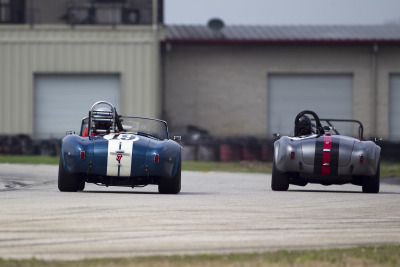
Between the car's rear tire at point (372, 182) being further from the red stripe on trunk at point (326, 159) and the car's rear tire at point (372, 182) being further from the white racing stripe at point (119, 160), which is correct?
the white racing stripe at point (119, 160)

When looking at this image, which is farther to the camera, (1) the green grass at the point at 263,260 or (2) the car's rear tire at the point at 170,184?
(2) the car's rear tire at the point at 170,184

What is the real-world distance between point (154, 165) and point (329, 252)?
5927 mm

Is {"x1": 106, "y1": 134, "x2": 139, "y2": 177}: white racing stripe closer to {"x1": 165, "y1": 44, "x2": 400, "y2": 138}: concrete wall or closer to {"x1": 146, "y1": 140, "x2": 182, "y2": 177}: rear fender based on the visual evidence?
{"x1": 146, "y1": 140, "x2": 182, "y2": 177}: rear fender

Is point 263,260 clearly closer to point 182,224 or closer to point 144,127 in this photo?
point 182,224

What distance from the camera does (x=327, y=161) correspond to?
14258 mm

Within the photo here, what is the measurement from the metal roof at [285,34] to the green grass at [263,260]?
99.7 feet

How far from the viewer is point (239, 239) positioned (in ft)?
25.7

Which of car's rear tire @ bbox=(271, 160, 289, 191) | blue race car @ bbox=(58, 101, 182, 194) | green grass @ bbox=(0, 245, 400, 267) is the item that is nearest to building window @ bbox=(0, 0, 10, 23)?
car's rear tire @ bbox=(271, 160, 289, 191)

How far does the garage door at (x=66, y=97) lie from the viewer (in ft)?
120

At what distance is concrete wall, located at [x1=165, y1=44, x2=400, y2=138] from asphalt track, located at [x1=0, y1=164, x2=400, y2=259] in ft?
83.2

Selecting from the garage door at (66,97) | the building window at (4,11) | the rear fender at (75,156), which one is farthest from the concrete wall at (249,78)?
the rear fender at (75,156)

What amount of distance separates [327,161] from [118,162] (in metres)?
3.18

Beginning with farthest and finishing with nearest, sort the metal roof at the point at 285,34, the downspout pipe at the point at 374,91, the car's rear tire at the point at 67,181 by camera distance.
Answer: the downspout pipe at the point at 374,91
the metal roof at the point at 285,34
the car's rear tire at the point at 67,181

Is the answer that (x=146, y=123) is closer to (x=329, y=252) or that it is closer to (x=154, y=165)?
(x=154, y=165)
